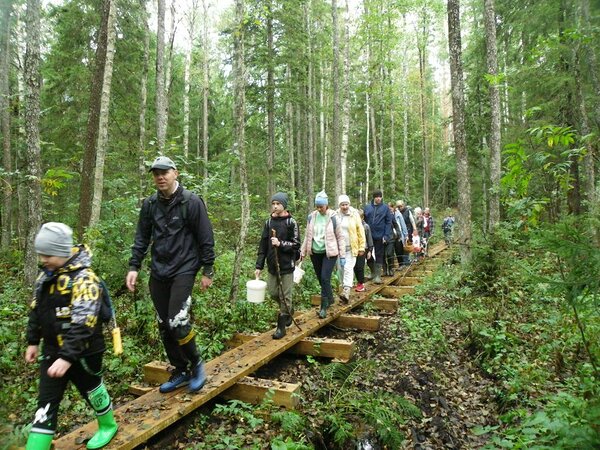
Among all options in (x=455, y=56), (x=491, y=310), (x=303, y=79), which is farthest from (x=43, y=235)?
(x=303, y=79)

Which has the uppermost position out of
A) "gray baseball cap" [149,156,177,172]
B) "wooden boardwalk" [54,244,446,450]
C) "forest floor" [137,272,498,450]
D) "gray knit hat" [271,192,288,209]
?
"gray baseball cap" [149,156,177,172]

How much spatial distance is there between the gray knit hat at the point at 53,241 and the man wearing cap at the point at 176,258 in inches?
45.3

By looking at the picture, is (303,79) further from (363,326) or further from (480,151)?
(363,326)

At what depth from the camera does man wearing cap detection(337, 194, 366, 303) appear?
8312 mm

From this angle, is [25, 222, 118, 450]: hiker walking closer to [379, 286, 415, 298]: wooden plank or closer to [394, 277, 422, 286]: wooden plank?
[379, 286, 415, 298]: wooden plank

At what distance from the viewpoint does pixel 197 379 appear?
14.5ft

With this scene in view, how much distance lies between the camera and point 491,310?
24.6 feet

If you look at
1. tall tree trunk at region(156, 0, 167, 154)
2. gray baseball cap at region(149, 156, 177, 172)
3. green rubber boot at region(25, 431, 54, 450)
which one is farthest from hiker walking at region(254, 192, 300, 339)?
tall tree trunk at region(156, 0, 167, 154)

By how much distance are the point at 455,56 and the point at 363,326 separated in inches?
321

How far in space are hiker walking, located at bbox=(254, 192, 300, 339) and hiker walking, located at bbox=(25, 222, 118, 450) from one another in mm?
3219

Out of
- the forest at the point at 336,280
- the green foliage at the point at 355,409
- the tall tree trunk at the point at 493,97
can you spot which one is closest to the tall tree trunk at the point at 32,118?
the forest at the point at 336,280

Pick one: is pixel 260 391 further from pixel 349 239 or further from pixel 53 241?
pixel 349 239

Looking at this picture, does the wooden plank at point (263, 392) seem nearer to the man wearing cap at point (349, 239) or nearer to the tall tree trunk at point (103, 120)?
the man wearing cap at point (349, 239)

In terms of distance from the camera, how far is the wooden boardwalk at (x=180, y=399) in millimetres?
3523
